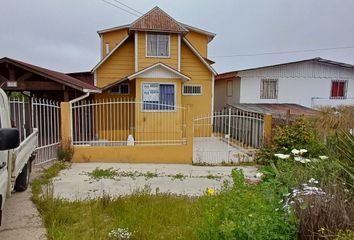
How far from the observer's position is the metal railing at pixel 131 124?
11.3 meters

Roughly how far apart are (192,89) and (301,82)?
825 centimetres

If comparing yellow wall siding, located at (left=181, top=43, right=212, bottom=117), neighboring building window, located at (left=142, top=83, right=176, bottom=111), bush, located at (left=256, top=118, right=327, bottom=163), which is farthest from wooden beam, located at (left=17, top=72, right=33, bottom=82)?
bush, located at (left=256, top=118, right=327, bottom=163)

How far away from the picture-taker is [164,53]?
15500 mm

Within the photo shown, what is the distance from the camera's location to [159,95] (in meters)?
14.4

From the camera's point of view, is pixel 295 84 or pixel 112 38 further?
pixel 112 38

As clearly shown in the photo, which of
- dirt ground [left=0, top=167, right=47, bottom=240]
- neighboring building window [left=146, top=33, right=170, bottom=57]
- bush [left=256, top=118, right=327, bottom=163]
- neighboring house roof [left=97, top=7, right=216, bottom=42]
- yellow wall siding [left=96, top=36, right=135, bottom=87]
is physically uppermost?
neighboring house roof [left=97, top=7, right=216, bottom=42]

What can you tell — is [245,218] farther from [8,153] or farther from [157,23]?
[157,23]

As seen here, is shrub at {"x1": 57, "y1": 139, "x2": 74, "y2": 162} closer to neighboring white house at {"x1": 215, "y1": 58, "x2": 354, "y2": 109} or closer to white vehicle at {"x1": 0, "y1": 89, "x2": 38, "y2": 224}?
white vehicle at {"x1": 0, "y1": 89, "x2": 38, "y2": 224}

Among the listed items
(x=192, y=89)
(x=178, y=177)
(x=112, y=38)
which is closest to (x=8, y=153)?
(x=178, y=177)

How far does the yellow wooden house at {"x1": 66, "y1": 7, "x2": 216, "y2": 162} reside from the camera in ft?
36.9

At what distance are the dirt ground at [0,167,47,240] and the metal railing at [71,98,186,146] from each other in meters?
5.37

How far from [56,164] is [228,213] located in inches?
286

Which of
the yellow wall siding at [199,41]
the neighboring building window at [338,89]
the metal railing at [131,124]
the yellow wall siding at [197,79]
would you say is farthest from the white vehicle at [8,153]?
the neighboring building window at [338,89]

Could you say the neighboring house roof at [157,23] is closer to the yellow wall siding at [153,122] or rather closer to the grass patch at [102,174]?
the yellow wall siding at [153,122]
